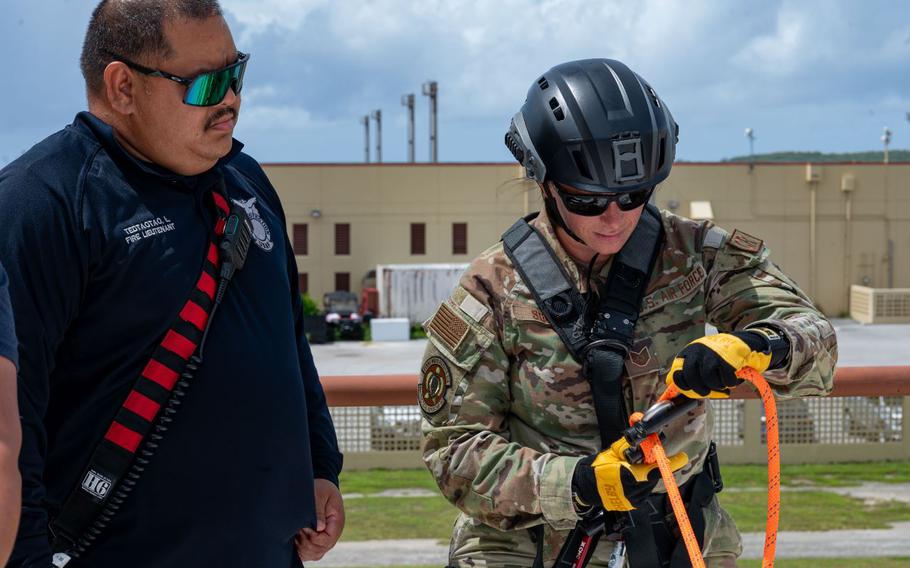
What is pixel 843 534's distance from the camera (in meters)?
7.00

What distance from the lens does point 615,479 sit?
2566 mm

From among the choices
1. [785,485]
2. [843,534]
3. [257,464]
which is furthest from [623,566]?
[785,485]

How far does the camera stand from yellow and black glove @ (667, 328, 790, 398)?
8.24 ft

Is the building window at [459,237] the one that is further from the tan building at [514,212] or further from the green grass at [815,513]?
the green grass at [815,513]

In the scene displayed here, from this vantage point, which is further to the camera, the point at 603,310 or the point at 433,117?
the point at 433,117

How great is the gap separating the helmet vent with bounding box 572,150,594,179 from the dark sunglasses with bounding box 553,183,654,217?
60 millimetres

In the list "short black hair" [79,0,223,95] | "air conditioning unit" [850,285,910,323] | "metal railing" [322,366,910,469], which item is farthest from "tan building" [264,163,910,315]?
"short black hair" [79,0,223,95]

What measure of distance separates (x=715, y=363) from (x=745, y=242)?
0.63 m

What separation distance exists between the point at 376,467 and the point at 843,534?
7.39 m

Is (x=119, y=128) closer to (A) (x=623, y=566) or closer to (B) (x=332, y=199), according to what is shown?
(A) (x=623, y=566)

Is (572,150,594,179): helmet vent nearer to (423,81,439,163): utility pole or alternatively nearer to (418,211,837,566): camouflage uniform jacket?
(418,211,837,566): camouflage uniform jacket

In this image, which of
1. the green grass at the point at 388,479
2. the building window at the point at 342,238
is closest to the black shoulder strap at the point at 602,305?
the green grass at the point at 388,479

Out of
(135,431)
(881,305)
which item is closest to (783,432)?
(135,431)

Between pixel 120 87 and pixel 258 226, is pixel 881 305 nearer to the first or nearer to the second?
pixel 258 226
